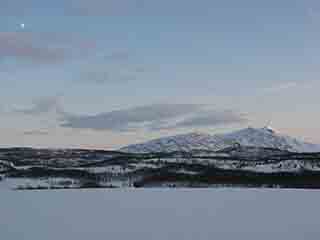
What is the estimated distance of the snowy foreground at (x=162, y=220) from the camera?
318 inches

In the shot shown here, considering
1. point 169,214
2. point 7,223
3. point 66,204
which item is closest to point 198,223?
point 169,214

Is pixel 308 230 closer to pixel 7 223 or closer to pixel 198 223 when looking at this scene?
pixel 198 223

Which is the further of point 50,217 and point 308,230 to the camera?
point 50,217

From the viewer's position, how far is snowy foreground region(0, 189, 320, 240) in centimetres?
809

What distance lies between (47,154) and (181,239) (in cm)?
7731

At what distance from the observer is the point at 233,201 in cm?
1406

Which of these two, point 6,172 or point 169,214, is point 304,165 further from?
point 169,214

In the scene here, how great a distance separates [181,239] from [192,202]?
21.0 feet

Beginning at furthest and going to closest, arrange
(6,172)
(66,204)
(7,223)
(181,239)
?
(6,172), (66,204), (7,223), (181,239)

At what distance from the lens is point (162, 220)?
9906mm

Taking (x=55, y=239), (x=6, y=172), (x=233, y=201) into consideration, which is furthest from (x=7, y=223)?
(x=6, y=172)

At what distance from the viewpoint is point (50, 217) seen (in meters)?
10.5

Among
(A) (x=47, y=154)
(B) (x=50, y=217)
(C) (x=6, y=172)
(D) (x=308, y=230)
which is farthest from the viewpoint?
(A) (x=47, y=154)

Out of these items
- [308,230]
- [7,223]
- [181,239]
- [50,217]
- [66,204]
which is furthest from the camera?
[66,204]
